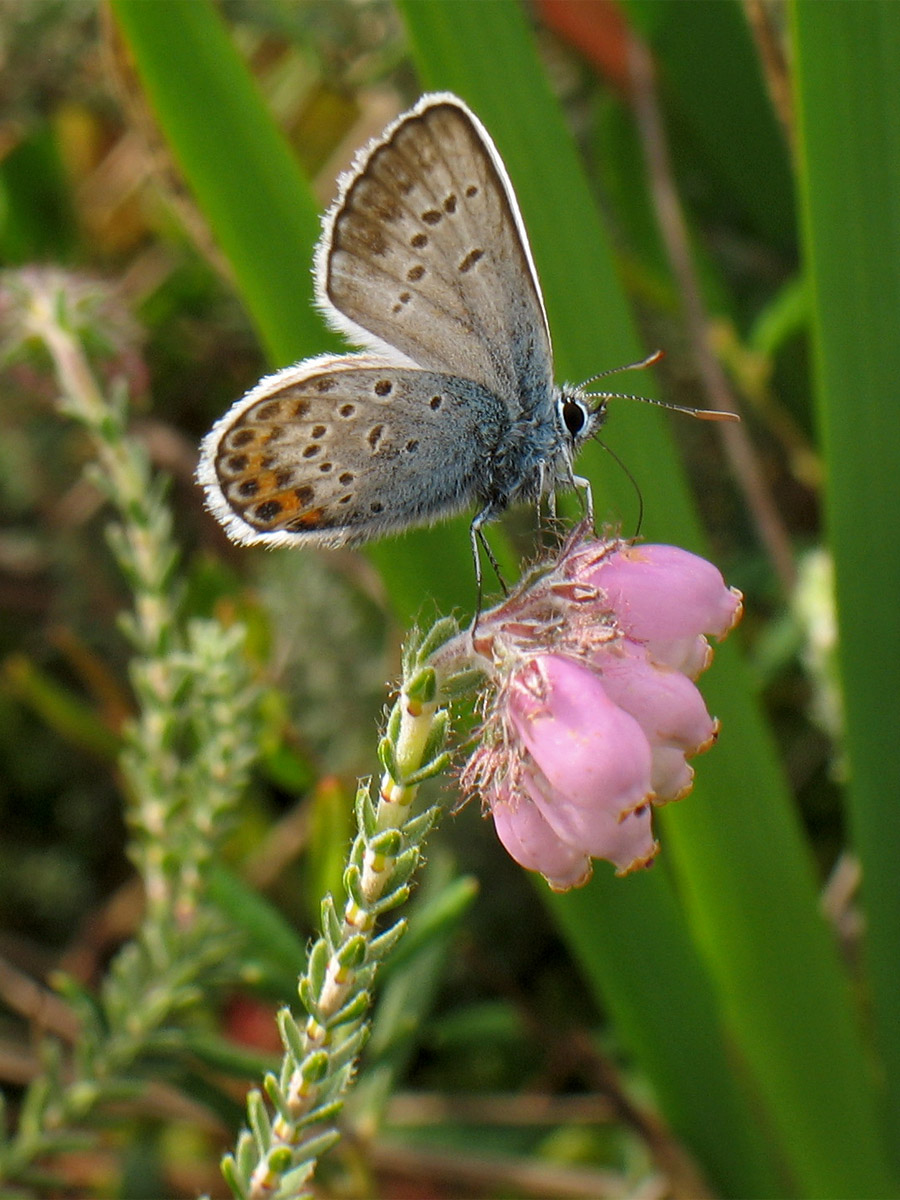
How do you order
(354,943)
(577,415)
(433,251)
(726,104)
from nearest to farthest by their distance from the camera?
(354,943)
(433,251)
(577,415)
(726,104)

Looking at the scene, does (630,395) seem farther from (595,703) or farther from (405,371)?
(595,703)

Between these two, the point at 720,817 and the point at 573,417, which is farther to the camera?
the point at 720,817

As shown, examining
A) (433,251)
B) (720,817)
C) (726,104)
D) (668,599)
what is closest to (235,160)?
(433,251)

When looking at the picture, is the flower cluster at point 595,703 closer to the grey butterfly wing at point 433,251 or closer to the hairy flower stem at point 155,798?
the grey butterfly wing at point 433,251

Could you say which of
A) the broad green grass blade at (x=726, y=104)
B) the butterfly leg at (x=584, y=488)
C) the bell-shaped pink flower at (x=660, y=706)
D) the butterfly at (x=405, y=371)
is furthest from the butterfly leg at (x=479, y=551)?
the broad green grass blade at (x=726, y=104)

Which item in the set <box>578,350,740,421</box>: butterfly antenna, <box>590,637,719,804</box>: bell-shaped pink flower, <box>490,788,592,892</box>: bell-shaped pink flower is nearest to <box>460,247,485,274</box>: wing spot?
<box>578,350,740,421</box>: butterfly antenna

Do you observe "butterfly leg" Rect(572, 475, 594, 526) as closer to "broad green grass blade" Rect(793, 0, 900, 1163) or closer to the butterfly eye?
the butterfly eye
